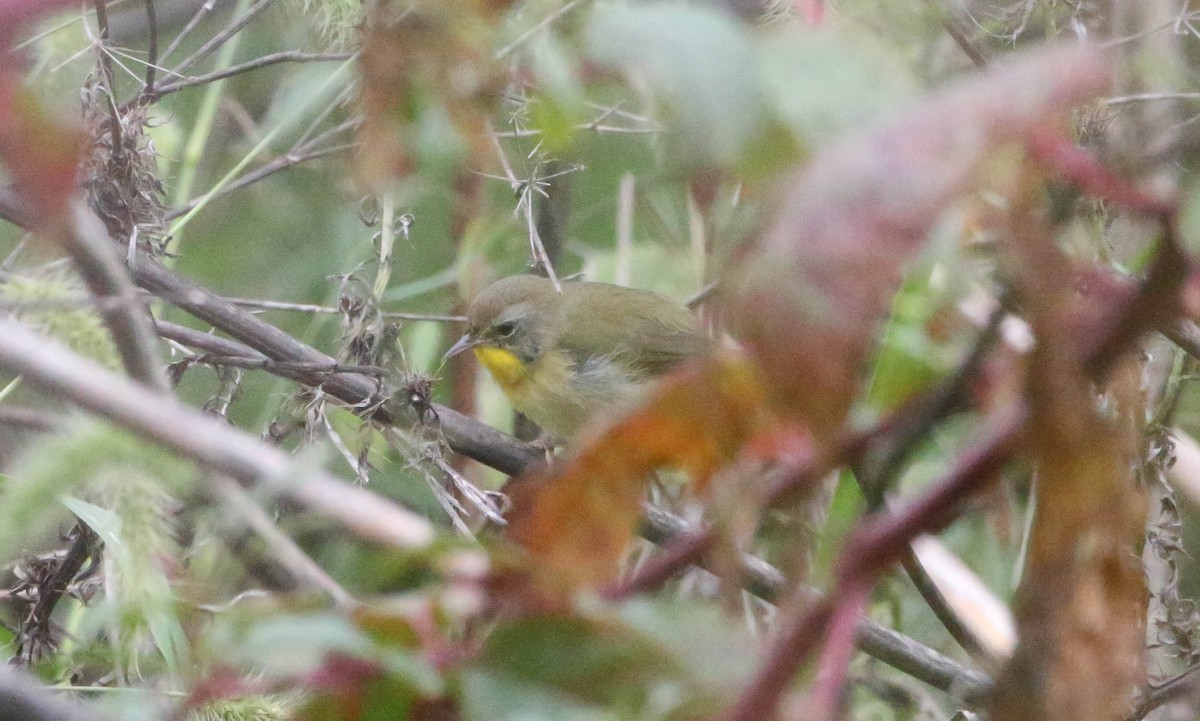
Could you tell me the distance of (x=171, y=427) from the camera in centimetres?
53

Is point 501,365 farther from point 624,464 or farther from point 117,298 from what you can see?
point 624,464

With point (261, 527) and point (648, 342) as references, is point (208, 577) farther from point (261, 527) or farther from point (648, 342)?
A: point (648, 342)

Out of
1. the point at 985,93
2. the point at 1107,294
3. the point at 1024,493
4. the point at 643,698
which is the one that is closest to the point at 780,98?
the point at 985,93

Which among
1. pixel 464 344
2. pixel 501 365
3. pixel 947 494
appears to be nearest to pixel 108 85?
pixel 464 344

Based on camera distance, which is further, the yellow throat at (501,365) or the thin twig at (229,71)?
the yellow throat at (501,365)

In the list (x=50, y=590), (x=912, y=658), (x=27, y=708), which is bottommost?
(x=50, y=590)

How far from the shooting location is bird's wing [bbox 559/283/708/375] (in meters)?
3.76

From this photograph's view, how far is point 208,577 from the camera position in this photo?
5.29ft

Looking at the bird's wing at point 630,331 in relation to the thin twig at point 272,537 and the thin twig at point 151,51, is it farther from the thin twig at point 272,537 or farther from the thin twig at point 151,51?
the thin twig at point 272,537

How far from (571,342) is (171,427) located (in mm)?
3286

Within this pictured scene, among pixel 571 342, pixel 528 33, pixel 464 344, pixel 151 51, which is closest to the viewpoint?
pixel 528 33

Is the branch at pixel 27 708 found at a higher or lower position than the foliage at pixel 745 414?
lower

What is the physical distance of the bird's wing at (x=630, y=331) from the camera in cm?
376

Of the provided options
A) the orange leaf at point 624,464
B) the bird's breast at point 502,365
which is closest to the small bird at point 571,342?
the bird's breast at point 502,365
